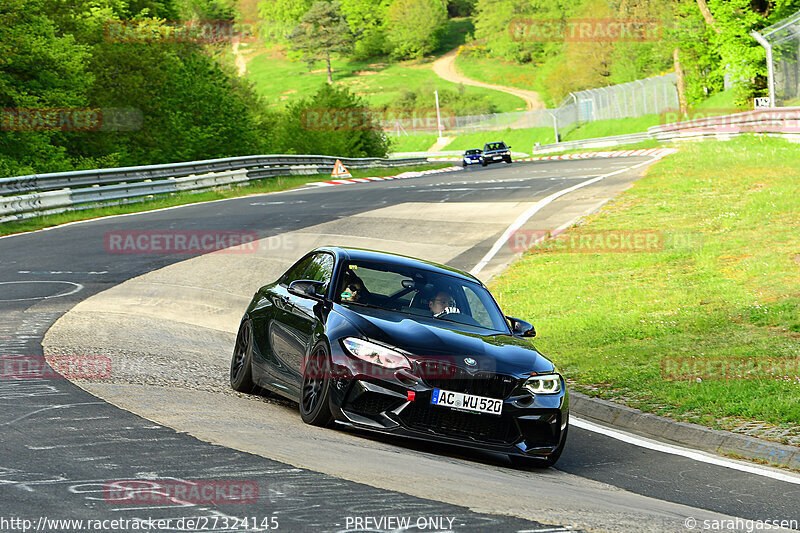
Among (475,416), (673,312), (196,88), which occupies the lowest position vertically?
(673,312)

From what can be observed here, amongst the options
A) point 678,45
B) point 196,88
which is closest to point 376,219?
point 196,88

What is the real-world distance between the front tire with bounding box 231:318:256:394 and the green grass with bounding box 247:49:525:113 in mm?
130279

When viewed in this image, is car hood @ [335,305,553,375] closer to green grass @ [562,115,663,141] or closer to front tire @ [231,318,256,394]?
front tire @ [231,318,256,394]

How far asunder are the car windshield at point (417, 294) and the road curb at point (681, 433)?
158cm

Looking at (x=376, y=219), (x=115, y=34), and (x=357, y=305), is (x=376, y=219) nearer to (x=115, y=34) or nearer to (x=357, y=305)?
(x=357, y=305)

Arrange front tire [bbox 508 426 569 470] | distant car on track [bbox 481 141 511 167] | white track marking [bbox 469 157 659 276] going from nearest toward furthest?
front tire [bbox 508 426 569 470] < white track marking [bbox 469 157 659 276] < distant car on track [bbox 481 141 511 167]

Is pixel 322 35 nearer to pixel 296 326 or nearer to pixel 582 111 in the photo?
pixel 582 111

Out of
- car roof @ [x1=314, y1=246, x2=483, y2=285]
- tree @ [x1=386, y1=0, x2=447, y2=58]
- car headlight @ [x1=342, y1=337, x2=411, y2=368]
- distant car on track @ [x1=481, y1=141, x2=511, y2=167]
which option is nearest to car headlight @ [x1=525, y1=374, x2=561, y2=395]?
car headlight @ [x1=342, y1=337, x2=411, y2=368]

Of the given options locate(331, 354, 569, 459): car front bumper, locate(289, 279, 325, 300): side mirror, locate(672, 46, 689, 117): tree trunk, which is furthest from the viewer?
locate(672, 46, 689, 117): tree trunk

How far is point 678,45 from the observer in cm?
6338

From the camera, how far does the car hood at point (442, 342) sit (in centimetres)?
733

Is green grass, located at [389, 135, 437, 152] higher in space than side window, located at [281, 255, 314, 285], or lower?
lower

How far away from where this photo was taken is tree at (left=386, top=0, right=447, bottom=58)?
192000 mm

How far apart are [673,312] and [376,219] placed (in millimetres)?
11850
